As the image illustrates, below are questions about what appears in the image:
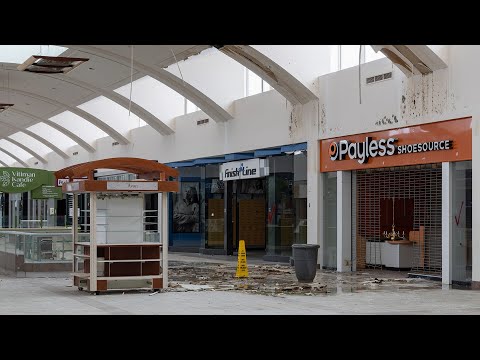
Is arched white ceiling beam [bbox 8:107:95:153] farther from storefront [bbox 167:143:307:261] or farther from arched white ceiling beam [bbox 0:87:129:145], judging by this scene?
storefront [bbox 167:143:307:261]

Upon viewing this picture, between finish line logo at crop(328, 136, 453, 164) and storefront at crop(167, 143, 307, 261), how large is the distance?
2.08 meters

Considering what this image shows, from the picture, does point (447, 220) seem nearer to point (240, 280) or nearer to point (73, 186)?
point (240, 280)

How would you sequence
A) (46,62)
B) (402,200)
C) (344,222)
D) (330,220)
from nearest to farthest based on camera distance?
(402,200) → (344,222) → (46,62) → (330,220)

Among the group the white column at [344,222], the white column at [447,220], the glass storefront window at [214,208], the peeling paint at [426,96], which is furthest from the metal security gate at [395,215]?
the glass storefront window at [214,208]

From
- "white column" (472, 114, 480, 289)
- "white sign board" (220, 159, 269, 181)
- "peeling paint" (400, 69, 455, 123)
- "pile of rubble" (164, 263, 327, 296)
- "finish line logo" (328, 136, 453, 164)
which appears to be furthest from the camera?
"white sign board" (220, 159, 269, 181)

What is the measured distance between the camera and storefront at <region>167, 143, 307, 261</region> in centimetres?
2612

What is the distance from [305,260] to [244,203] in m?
13.0

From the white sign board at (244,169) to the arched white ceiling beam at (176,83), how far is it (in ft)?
5.43

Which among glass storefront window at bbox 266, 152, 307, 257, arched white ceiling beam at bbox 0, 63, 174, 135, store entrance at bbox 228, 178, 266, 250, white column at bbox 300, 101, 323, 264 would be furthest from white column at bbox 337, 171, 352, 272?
arched white ceiling beam at bbox 0, 63, 174, 135

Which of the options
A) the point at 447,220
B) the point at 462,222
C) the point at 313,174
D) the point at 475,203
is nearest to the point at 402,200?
the point at 313,174

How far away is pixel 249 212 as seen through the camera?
3209cm

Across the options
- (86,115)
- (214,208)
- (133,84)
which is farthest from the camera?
(86,115)
